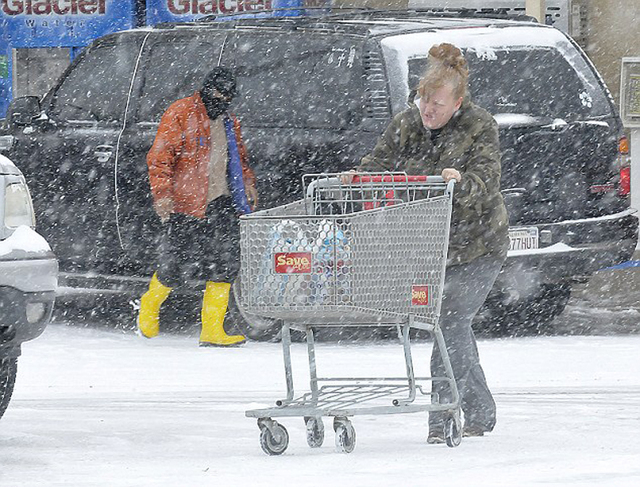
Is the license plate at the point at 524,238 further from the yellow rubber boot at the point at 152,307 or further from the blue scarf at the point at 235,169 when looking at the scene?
the yellow rubber boot at the point at 152,307

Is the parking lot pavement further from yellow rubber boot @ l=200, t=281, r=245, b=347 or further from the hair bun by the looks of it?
the hair bun

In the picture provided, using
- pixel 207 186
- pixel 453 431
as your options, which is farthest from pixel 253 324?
pixel 453 431

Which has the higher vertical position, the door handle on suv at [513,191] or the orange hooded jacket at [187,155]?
the orange hooded jacket at [187,155]

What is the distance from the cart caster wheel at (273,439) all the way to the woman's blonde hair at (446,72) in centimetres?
153

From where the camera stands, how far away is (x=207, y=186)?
39.0ft

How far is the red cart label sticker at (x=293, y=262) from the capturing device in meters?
7.62

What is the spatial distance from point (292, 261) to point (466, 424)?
3.98ft

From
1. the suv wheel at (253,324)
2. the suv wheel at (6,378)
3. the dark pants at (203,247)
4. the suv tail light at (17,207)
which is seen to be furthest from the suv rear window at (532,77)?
the suv wheel at (6,378)

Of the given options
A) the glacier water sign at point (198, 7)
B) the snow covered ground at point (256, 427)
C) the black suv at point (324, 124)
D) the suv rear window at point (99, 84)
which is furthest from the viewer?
the glacier water sign at point (198, 7)

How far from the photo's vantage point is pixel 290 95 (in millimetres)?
11789

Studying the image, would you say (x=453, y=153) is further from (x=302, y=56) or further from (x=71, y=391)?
(x=302, y=56)

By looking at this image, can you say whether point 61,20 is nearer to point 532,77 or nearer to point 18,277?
point 532,77

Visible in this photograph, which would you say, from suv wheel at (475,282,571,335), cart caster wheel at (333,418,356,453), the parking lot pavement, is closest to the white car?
cart caster wheel at (333,418,356,453)

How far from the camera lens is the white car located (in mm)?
7906
